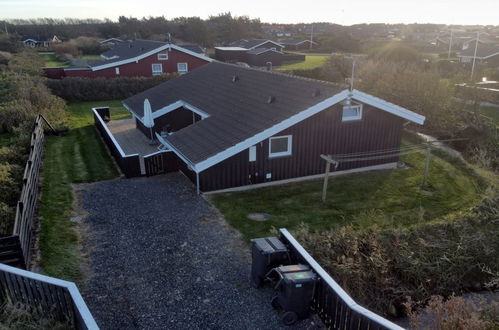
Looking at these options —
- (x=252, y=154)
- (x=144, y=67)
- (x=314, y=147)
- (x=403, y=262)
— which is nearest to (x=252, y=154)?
(x=252, y=154)

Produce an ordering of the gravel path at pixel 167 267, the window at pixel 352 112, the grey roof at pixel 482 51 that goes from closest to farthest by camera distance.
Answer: the gravel path at pixel 167 267 → the window at pixel 352 112 → the grey roof at pixel 482 51

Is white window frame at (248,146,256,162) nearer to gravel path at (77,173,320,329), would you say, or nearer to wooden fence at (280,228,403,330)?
gravel path at (77,173,320,329)

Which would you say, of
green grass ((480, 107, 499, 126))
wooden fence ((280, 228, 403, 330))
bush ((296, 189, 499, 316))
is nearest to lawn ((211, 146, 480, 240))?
bush ((296, 189, 499, 316))

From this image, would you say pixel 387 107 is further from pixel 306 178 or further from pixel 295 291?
pixel 295 291

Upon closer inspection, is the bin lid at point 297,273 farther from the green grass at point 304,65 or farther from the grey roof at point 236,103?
the green grass at point 304,65

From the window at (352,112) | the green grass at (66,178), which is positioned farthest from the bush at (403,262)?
the window at (352,112)

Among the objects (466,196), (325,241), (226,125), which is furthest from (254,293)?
(466,196)
